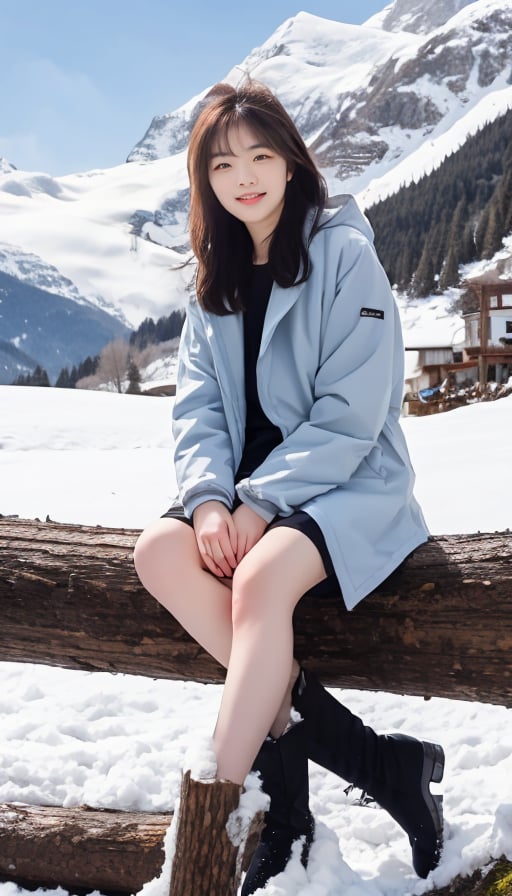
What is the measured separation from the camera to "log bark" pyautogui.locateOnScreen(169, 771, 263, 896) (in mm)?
1485

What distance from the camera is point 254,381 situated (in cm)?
223

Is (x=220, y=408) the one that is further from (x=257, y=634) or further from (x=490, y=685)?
(x=490, y=685)

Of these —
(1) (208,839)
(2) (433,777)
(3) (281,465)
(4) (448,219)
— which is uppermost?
(4) (448,219)

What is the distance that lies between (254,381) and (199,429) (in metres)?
0.23

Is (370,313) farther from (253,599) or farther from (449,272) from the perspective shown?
(449,272)

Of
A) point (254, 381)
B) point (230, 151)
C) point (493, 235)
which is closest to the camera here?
point (230, 151)

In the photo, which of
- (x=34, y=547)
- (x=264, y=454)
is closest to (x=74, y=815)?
(x=34, y=547)

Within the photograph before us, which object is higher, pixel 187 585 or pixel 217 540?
pixel 217 540

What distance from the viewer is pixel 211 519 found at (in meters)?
1.88

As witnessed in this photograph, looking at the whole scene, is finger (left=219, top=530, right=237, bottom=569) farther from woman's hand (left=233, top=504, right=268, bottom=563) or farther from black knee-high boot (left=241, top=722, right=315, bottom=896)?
black knee-high boot (left=241, top=722, right=315, bottom=896)

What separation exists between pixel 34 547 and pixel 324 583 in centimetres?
99

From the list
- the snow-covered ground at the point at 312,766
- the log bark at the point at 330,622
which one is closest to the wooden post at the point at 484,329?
the snow-covered ground at the point at 312,766

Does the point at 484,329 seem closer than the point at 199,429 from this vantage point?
No

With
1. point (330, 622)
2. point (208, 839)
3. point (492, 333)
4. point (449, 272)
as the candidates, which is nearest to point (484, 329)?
point (492, 333)
